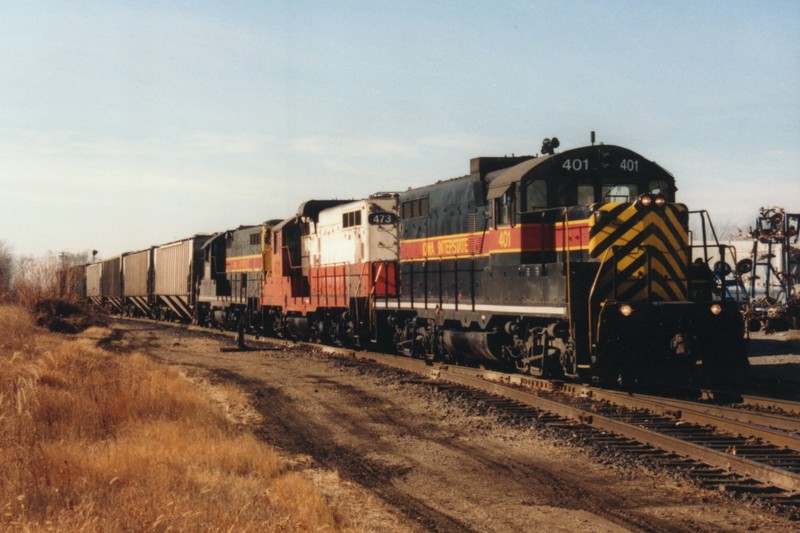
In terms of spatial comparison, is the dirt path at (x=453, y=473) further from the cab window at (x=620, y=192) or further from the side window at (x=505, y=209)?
the cab window at (x=620, y=192)

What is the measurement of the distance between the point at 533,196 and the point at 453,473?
258 inches

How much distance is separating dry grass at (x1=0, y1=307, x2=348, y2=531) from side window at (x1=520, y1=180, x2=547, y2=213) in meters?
5.95

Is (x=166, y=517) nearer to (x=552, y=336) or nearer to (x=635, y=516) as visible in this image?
(x=635, y=516)

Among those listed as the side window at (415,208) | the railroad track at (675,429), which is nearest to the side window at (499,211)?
the railroad track at (675,429)

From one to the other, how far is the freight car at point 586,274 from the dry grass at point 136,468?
5355mm

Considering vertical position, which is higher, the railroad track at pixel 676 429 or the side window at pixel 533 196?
the side window at pixel 533 196

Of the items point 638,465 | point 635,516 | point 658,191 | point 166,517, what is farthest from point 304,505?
point 658,191

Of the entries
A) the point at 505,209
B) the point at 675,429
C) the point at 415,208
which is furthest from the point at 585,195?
the point at 415,208

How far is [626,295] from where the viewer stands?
13445 millimetres

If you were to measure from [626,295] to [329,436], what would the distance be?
5.33 meters

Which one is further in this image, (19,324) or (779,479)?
(19,324)

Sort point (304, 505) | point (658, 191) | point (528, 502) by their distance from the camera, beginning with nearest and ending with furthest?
point (304, 505)
point (528, 502)
point (658, 191)

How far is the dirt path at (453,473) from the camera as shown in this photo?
7051mm

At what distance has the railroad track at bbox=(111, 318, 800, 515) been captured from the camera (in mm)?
8070
